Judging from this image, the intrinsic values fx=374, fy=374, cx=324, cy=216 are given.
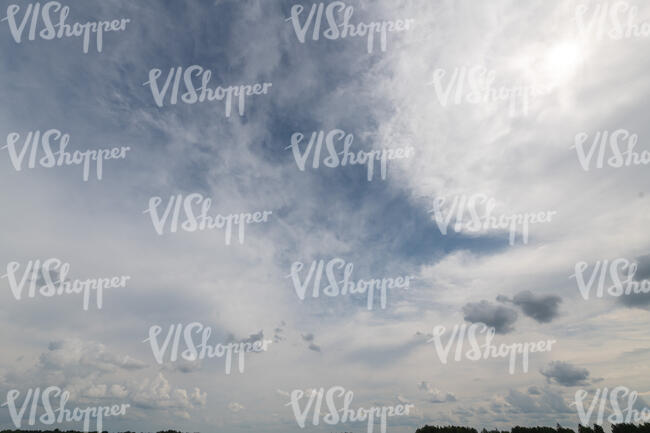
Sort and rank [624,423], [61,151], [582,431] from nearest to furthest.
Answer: [624,423] < [582,431] < [61,151]

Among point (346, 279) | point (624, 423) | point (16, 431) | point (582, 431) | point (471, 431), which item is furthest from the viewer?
point (16, 431)

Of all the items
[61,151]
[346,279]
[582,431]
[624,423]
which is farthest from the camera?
[346,279]

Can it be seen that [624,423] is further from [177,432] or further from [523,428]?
[177,432]

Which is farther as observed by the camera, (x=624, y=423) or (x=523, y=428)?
(x=523, y=428)

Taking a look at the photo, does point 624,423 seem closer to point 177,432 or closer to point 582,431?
point 582,431

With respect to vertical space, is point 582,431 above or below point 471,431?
above

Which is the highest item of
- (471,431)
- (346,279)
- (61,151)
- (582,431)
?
(61,151)

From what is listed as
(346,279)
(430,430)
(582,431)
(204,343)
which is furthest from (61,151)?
(582,431)

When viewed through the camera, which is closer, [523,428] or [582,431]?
[582,431]

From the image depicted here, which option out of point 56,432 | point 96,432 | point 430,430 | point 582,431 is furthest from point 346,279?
point 56,432
